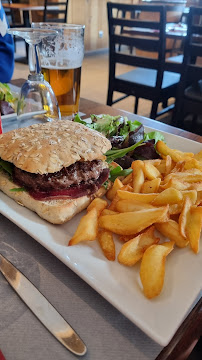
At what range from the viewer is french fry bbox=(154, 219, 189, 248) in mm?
920

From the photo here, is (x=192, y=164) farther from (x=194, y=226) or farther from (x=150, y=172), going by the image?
(x=194, y=226)

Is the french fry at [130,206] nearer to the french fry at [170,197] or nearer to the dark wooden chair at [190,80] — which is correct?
the french fry at [170,197]

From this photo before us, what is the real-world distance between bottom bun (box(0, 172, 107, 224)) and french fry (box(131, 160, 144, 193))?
0.17 m

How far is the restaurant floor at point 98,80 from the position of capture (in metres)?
5.37

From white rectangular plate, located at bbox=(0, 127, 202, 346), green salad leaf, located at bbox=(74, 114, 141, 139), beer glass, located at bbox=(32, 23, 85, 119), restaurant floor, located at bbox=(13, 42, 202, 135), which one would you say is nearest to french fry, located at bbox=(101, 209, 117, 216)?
white rectangular plate, located at bbox=(0, 127, 202, 346)

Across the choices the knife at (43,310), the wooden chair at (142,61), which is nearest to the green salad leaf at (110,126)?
the knife at (43,310)

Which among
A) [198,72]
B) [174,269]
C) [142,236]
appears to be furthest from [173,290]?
[198,72]

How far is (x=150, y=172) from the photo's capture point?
120 cm

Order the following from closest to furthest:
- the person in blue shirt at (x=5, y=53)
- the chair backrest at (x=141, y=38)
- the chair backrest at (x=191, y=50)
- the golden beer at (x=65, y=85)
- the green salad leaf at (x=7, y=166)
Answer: the green salad leaf at (x=7, y=166), the golden beer at (x=65, y=85), the person in blue shirt at (x=5, y=53), the chair backrest at (x=191, y=50), the chair backrest at (x=141, y=38)

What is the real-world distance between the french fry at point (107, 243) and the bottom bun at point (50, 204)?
0.52 feet

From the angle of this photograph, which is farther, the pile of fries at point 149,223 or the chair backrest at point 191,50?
the chair backrest at point 191,50

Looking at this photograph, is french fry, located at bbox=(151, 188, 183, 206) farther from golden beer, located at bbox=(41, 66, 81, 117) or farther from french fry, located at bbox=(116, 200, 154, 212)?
golden beer, located at bbox=(41, 66, 81, 117)

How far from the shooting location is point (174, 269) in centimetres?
87

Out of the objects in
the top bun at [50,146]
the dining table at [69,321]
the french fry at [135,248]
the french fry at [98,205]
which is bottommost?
the dining table at [69,321]
